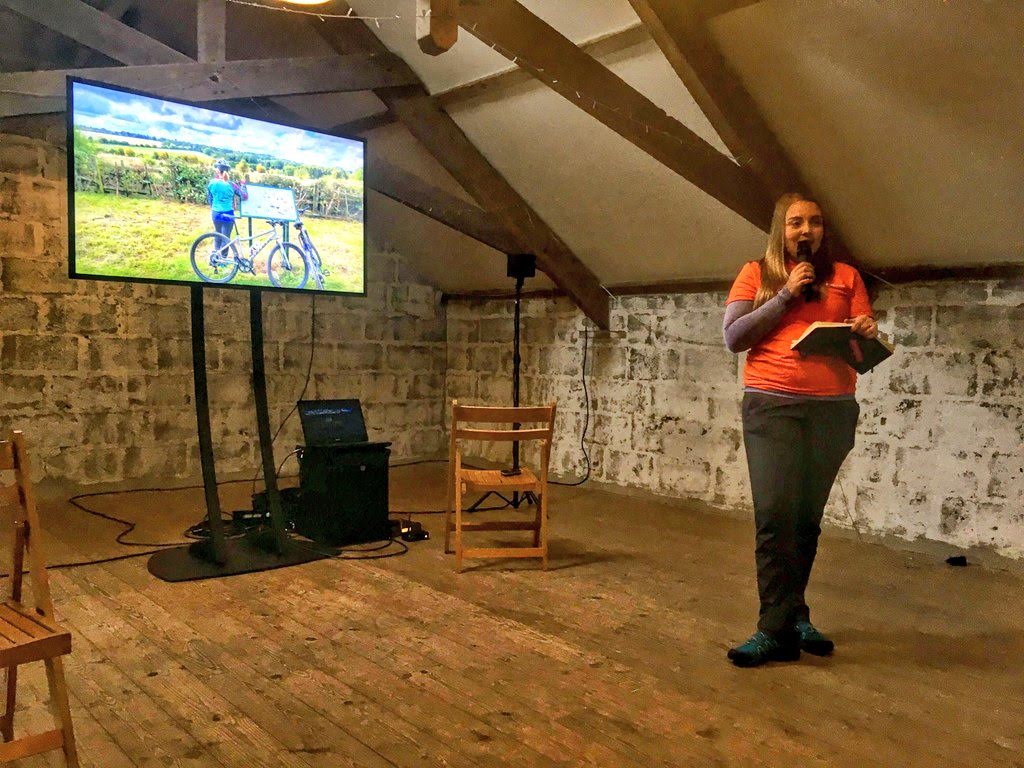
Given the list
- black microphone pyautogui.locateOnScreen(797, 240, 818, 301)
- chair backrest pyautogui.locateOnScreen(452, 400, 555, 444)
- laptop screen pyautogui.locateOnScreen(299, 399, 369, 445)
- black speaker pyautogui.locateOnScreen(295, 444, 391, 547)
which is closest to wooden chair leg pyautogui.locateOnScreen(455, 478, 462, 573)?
chair backrest pyautogui.locateOnScreen(452, 400, 555, 444)

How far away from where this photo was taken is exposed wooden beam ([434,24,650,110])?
3.34 metres

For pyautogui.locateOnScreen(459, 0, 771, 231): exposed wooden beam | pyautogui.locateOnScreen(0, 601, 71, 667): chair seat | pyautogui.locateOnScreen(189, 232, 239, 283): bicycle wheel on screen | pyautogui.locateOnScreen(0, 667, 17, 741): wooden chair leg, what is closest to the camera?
pyautogui.locateOnScreen(0, 601, 71, 667): chair seat

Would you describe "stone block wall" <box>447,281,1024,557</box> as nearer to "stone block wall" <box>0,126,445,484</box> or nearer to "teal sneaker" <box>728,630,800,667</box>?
"stone block wall" <box>0,126,445,484</box>

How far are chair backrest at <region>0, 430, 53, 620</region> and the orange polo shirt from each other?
2.00m

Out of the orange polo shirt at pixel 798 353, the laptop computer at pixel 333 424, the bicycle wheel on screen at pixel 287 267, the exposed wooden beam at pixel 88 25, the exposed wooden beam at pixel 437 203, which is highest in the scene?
Result: the exposed wooden beam at pixel 88 25

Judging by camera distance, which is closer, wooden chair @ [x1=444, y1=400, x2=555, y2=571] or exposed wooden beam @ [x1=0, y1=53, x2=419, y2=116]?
wooden chair @ [x1=444, y1=400, x2=555, y2=571]

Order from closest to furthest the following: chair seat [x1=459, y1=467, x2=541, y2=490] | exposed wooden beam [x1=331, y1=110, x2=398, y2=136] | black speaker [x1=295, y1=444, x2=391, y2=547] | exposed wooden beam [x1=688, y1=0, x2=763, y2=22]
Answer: exposed wooden beam [x1=688, y1=0, x2=763, y2=22] → chair seat [x1=459, y1=467, x2=541, y2=490] → black speaker [x1=295, y1=444, x2=391, y2=547] → exposed wooden beam [x1=331, y1=110, x2=398, y2=136]

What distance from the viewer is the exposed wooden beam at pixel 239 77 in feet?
12.1

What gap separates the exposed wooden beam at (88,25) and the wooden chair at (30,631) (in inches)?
119

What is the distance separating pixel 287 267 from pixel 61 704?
2.16 metres

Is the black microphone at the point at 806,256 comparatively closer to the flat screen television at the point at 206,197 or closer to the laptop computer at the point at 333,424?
the flat screen television at the point at 206,197

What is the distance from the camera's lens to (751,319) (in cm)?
232

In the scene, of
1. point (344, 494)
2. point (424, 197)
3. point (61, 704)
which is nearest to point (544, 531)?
point (344, 494)

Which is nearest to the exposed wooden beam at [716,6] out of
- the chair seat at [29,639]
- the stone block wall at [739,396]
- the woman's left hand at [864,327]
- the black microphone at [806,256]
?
the black microphone at [806,256]
